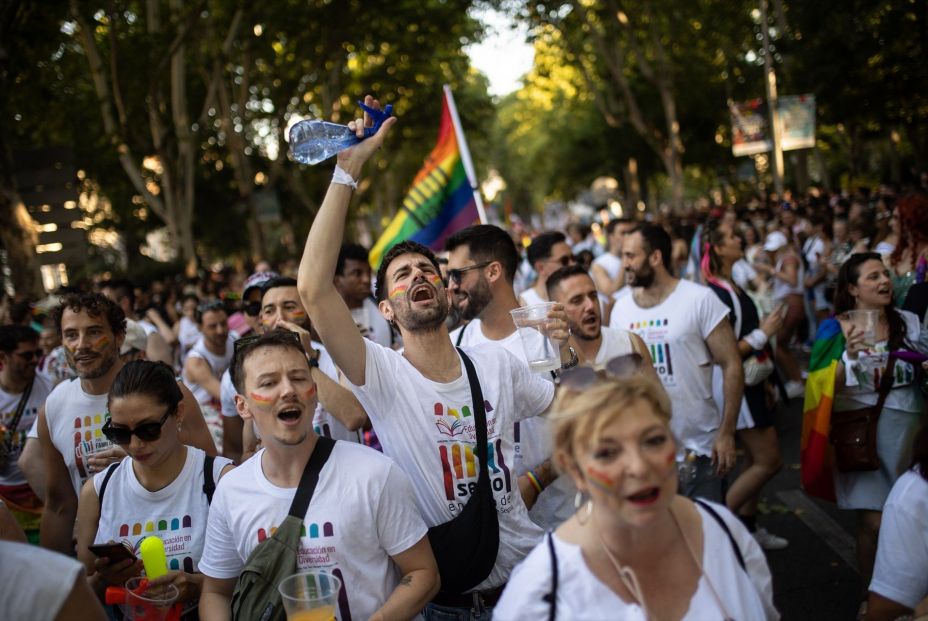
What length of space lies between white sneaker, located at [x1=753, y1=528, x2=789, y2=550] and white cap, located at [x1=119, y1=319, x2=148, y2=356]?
14.4ft

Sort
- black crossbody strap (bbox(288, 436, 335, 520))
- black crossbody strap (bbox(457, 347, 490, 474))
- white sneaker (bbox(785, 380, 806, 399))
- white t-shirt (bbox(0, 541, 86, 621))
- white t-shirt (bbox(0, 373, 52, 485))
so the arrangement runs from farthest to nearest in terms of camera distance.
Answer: white sneaker (bbox(785, 380, 806, 399)) < white t-shirt (bbox(0, 373, 52, 485)) < black crossbody strap (bbox(457, 347, 490, 474)) < black crossbody strap (bbox(288, 436, 335, 520)) < white t-shirt (bbox(0, 541, 86, 621))

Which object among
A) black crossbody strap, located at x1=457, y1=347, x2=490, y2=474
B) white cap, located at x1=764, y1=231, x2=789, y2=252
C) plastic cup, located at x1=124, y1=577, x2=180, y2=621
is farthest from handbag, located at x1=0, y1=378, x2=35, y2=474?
white cap, located at x1=764, y1=231, x2=789, y2=252

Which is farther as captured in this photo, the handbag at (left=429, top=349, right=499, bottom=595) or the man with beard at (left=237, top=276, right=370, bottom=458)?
the man with beard at (left=237, top=276, right=370, bottom=458)

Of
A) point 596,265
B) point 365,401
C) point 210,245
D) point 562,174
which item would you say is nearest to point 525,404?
point 365,401

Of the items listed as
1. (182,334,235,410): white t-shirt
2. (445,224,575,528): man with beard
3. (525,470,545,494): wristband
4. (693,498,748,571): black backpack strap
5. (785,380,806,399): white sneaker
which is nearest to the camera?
(693,498,748,571): black backpack strap

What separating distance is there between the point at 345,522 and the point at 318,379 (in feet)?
3.62

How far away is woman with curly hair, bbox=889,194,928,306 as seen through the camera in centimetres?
593

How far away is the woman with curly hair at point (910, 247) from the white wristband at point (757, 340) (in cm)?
95

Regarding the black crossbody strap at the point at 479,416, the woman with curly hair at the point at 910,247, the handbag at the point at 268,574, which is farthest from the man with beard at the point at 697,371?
the handbag at the point at 268,574

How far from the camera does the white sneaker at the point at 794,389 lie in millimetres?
9211

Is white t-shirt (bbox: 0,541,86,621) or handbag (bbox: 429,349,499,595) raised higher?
white t-shirt (bbox: 0,541,86,621)

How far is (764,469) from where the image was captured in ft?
18.8

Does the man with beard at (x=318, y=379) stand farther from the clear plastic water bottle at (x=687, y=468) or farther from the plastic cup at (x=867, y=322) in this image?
the plastic cup at (x=867, y=322)

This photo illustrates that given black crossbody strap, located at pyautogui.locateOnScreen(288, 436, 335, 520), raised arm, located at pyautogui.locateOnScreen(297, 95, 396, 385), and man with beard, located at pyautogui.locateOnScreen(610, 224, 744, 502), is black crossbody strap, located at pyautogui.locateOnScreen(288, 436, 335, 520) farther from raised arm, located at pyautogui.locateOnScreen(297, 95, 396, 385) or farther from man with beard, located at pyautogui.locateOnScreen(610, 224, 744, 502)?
man with beard, located at pyautogui.locateOnScreen(610, 224, 744, 502)
